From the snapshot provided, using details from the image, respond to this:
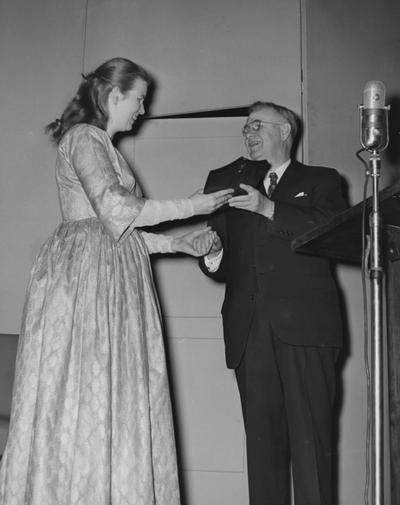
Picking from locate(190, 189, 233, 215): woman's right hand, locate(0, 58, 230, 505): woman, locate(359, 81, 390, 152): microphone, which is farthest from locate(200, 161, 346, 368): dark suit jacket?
locate(359, 81, 390, 152): microphone

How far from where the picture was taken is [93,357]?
2182mm

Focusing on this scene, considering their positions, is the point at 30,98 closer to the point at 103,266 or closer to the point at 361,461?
the point at 103,266

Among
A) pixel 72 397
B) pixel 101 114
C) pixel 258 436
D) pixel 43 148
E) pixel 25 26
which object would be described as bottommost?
pixel 258 436

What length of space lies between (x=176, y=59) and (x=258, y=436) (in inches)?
99.3

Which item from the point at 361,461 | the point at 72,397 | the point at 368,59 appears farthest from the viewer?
the point at 368,59

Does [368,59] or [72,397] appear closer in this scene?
[72,397]

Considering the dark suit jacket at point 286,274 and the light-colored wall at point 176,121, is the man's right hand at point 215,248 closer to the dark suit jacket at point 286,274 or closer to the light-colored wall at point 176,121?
the dark suit jacket at point 286,274

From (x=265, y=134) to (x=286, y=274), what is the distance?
78 cm

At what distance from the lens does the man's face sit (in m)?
3.16

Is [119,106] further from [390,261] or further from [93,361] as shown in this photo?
[390,261]

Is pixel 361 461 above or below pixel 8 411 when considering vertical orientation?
below

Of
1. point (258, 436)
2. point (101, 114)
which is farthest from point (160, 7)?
point (258, 436)

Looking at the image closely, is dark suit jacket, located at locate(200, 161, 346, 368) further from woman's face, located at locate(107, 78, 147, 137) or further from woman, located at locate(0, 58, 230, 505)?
woman's face, located at locate(107, 78, 147, 137)

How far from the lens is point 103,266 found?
231 cm
